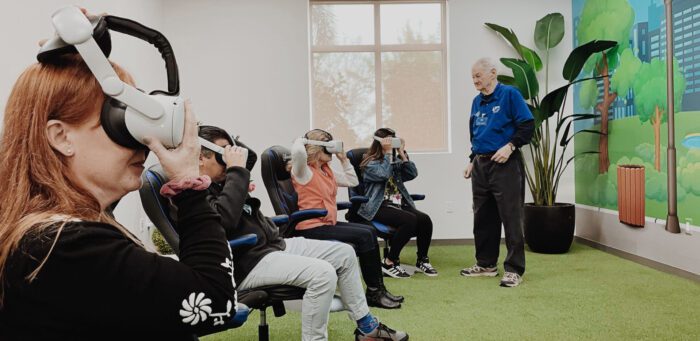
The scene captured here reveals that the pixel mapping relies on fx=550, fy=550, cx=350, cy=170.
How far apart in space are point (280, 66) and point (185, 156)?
4.35 metres

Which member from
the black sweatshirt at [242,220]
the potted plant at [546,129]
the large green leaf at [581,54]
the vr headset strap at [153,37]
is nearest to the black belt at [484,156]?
the potted plant at [546,129]

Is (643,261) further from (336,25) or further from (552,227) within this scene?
(336,25)

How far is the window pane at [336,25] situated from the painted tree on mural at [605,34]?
195cm

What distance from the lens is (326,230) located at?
284 cm

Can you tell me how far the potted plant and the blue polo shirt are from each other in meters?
0.97

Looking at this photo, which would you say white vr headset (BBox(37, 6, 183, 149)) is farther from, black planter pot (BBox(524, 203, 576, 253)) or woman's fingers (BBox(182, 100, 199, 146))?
black planter pot (BBox(524, 203, 576, 253))

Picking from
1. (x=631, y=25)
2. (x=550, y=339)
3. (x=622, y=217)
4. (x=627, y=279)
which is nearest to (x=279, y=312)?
(x=550, y=339)

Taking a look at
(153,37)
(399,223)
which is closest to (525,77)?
(399,223)

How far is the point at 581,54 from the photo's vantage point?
4.33 meters

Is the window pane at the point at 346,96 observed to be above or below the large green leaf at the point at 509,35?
below

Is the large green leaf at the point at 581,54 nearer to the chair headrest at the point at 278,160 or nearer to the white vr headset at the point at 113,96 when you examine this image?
the chair headrest at the point at 278,160

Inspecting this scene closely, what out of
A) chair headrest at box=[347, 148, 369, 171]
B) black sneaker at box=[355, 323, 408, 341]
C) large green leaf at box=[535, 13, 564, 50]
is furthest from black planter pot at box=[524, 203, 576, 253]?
black sneaker at box=[355, 323, 408, 341]

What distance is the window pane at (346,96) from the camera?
5.20 meters

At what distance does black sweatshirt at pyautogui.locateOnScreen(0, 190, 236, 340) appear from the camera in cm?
64
